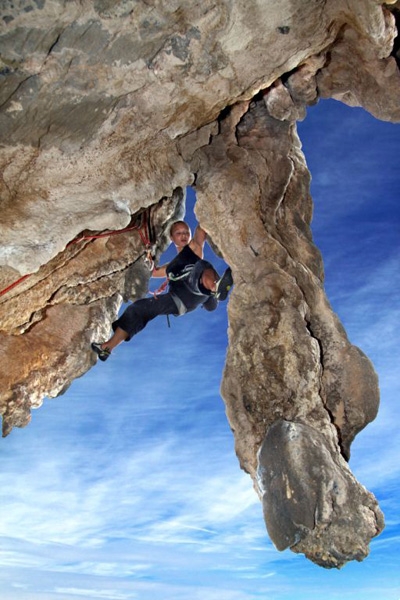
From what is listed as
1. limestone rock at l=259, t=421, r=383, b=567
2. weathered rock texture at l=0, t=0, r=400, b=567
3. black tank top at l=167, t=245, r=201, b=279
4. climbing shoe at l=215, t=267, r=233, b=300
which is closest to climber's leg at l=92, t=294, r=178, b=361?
black tank top at l=167, t=245, r=201, b=279

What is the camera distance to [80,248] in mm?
6574

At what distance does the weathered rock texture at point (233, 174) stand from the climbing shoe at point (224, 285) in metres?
0.24

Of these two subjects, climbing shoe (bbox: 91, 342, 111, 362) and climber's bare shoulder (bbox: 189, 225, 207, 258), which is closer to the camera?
climber's bare shoulder (bbox: 189, 225, 207, 258)

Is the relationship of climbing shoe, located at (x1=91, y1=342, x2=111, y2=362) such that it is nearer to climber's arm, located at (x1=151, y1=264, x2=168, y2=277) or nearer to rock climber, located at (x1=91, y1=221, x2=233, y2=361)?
rock climber, located at (x1=91, y1=221, x2=233, y2=361)

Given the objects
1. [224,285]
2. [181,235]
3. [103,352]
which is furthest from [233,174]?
[103,352]

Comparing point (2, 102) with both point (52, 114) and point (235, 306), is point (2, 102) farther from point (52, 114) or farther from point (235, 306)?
point (235, 306)

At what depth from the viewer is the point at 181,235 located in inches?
295

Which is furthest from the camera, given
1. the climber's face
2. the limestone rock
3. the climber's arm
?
the climber's arm

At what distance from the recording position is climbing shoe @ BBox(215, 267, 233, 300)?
244 inches

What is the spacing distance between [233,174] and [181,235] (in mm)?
1620

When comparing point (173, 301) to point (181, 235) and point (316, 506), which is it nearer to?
point (181, 235)

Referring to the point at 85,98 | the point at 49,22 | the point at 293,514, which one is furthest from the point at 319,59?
the point at 293,514

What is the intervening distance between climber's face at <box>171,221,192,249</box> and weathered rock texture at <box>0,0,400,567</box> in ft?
0.98

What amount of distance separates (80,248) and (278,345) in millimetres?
2943
